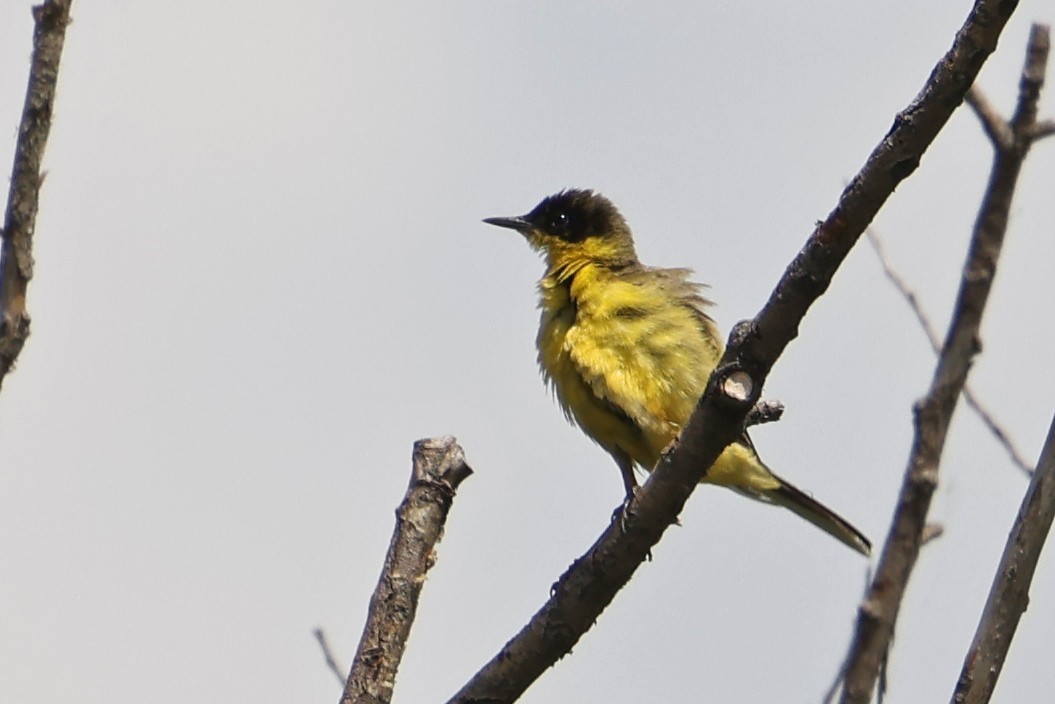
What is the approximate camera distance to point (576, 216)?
8.33 metres

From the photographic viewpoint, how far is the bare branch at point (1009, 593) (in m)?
3.25

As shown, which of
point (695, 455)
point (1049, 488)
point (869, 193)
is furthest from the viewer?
point (695, 455)

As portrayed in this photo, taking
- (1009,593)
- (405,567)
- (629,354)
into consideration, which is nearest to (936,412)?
(1009,593)

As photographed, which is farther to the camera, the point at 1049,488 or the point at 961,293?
the point at 961,293

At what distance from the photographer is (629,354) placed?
672 cm

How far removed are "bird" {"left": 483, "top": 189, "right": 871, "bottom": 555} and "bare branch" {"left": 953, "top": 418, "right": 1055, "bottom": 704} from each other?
2.93 meters

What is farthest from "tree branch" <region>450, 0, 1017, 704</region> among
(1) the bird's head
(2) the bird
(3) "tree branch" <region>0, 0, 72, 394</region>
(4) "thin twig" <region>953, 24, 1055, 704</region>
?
(1) the bird's head

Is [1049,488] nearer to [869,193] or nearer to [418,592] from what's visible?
[869,193]

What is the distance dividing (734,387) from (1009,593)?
3.38 feet

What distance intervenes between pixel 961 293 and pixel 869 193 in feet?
3.71

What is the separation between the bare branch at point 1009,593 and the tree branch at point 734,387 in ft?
2.35

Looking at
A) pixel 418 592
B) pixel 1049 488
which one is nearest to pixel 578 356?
pixel 418 592

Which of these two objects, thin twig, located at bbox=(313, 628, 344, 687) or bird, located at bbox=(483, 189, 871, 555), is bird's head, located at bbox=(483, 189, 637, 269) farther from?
thin twig, located at bbox=(313, 628, 344, 687)

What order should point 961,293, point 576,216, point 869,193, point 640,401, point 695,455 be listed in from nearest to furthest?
point 869,193, point 695,455, point 961,293, point 640,401, point 576,216
